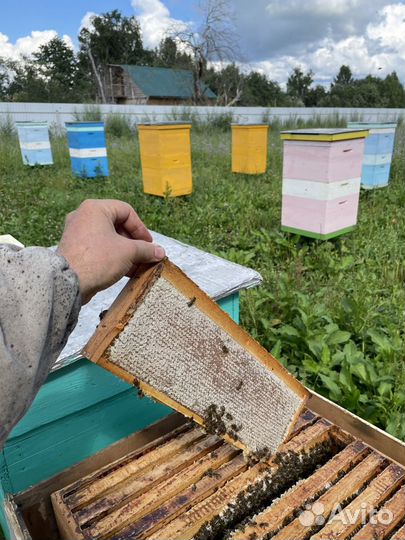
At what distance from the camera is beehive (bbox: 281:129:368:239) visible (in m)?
3.41

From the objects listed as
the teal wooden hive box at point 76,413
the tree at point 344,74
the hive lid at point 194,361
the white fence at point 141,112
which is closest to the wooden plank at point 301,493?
the hive lid at point 194,361

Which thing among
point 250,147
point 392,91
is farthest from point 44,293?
point 392,91

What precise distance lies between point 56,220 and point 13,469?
154 inches

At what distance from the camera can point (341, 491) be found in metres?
1.03

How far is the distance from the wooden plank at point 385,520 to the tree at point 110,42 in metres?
38.3

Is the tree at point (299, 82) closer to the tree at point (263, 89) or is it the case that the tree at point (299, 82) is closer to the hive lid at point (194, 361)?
the tree at point (263, 89)

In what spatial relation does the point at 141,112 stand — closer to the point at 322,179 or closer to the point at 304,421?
the point at 322,179

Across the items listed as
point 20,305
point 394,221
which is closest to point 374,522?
point 20,305

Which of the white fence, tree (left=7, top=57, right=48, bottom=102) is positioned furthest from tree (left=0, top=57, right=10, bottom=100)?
the white fence

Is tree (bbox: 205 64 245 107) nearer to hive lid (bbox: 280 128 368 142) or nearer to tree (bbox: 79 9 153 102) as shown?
tree (bbox: 79 9 153 102)

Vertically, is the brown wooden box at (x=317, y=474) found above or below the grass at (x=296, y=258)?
above

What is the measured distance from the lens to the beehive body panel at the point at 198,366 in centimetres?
81

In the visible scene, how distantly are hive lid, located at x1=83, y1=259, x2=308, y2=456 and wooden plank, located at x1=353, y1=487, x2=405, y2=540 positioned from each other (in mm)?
279

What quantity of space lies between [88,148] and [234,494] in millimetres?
6816
